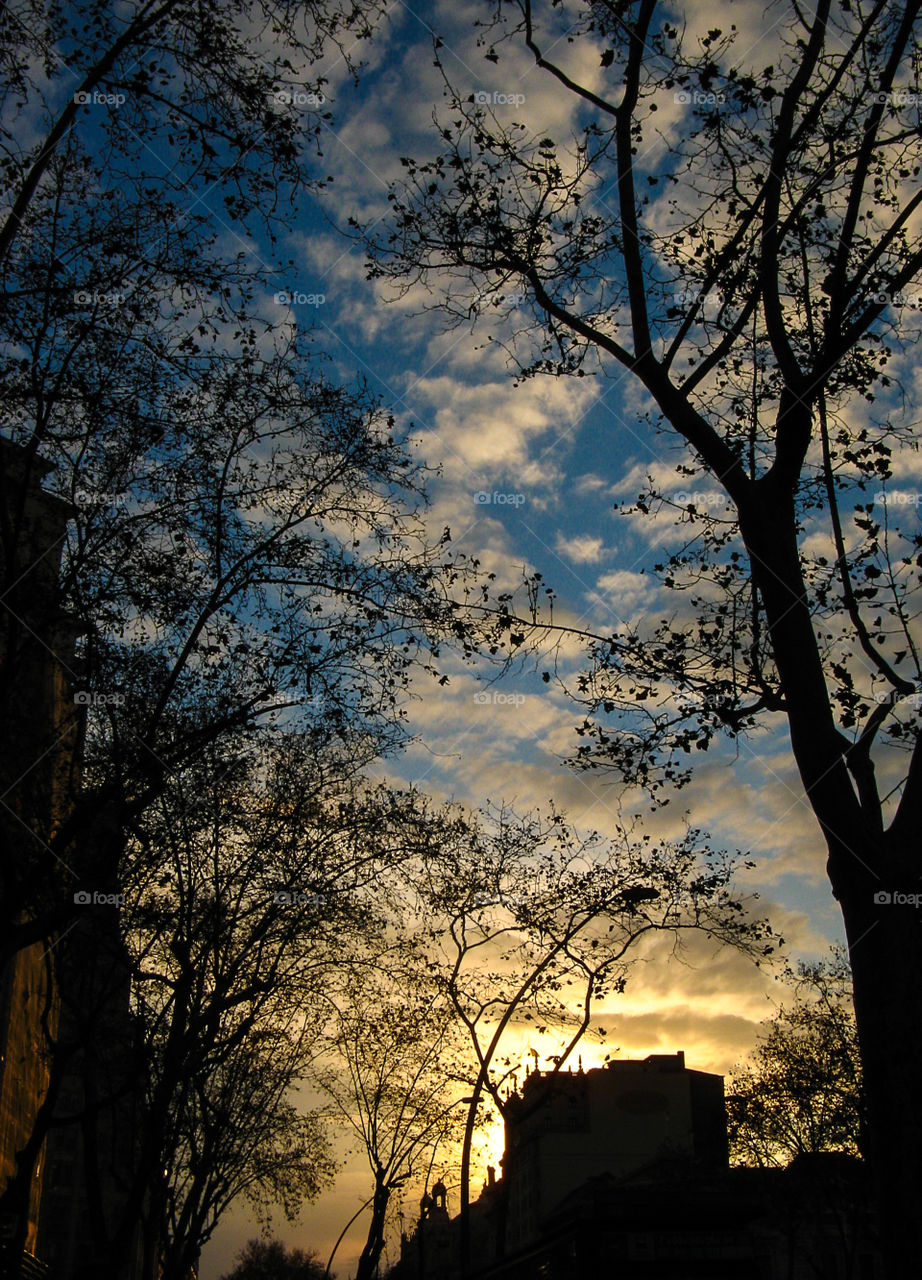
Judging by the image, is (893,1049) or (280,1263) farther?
(280,1263)

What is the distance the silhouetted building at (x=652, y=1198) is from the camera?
793 centimetres

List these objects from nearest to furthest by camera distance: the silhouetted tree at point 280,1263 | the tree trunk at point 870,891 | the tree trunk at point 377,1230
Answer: the tree trunk at point 870,891
the tree trunk at point 377,1230
the silhouetted tree at point 280,1263

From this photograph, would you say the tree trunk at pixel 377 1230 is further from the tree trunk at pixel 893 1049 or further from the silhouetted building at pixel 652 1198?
the tree trunk at pixel 893 1049

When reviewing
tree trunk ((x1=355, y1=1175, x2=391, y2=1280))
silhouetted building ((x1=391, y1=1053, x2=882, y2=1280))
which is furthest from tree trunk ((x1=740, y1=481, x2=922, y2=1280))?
tree trunk ((x1=355, y1=1175, x2=391, y2=1280))

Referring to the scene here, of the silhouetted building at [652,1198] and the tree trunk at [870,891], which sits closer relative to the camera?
the tree trunk at [870,891]

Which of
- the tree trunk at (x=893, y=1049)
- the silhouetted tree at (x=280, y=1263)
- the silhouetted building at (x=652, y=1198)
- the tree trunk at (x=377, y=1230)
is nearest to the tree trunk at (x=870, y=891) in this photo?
the tree trunk at (x=893, y=1049)

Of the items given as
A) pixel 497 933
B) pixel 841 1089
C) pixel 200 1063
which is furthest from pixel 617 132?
pixel 841 1089

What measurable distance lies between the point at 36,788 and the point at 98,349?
4907 millimetres

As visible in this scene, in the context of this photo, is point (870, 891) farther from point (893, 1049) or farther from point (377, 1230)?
point (377, 1230)

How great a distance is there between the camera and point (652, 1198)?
8.04 m

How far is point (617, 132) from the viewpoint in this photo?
917 cm

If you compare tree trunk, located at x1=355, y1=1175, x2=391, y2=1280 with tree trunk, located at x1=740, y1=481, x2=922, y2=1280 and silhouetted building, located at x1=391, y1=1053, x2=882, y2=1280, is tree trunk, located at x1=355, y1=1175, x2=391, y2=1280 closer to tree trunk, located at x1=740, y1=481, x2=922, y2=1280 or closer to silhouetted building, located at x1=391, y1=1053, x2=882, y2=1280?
silhouetted building, located at x1=391, y1=1053, x2=882, y2=1280

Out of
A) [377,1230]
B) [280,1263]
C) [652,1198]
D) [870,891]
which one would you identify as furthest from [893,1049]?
[280,1263]

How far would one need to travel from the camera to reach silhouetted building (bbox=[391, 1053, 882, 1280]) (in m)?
7.93
